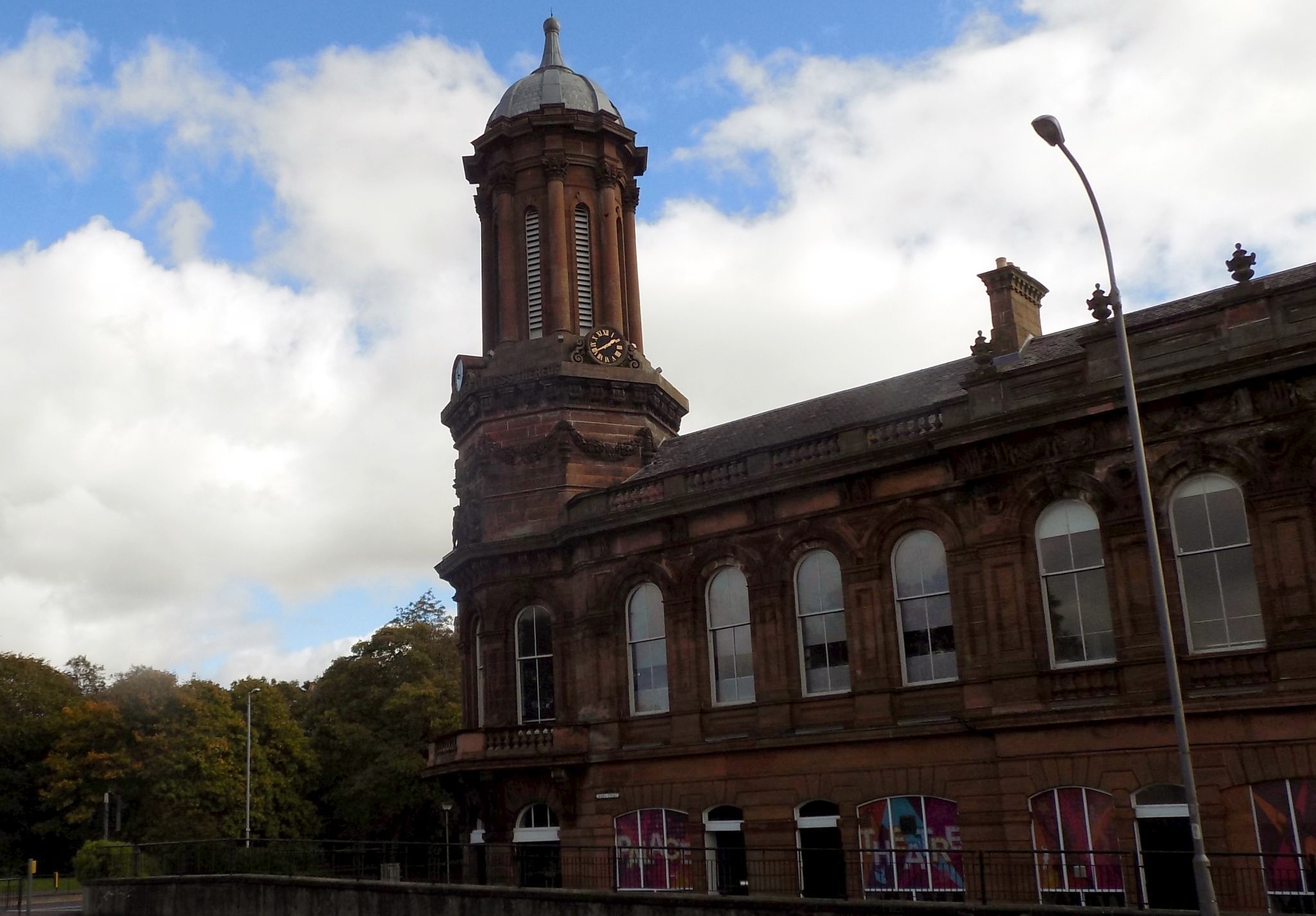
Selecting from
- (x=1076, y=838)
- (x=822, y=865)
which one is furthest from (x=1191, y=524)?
(x=822, y=865)

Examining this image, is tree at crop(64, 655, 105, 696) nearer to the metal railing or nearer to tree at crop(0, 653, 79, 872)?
tree at crop(0, 653, 79, 872)

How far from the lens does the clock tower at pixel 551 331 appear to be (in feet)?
115

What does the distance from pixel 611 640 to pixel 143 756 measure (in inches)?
1664

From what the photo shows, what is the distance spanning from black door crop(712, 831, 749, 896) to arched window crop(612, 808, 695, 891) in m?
0.60

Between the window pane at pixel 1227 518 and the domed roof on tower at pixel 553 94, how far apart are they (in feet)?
75.5

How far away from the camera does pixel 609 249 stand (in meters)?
38.7

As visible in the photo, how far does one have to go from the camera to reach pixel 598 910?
22953 millimetres

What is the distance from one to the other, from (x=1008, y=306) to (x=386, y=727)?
39668 mm

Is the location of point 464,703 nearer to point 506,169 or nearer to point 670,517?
point 670,517

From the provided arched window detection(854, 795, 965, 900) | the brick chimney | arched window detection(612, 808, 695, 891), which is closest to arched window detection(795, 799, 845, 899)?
arched window detection(854, 795, 965, 900)

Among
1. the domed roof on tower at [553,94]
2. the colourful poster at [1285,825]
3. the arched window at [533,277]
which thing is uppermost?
the domed roof on tower at [553,94]

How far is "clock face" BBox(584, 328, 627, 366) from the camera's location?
36188 mm

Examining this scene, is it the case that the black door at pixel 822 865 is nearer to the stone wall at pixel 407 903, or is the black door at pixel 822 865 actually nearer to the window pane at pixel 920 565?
the window pane at pixel 920 565

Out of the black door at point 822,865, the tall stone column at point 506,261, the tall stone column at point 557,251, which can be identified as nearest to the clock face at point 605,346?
the tall stone column at point 557,251
